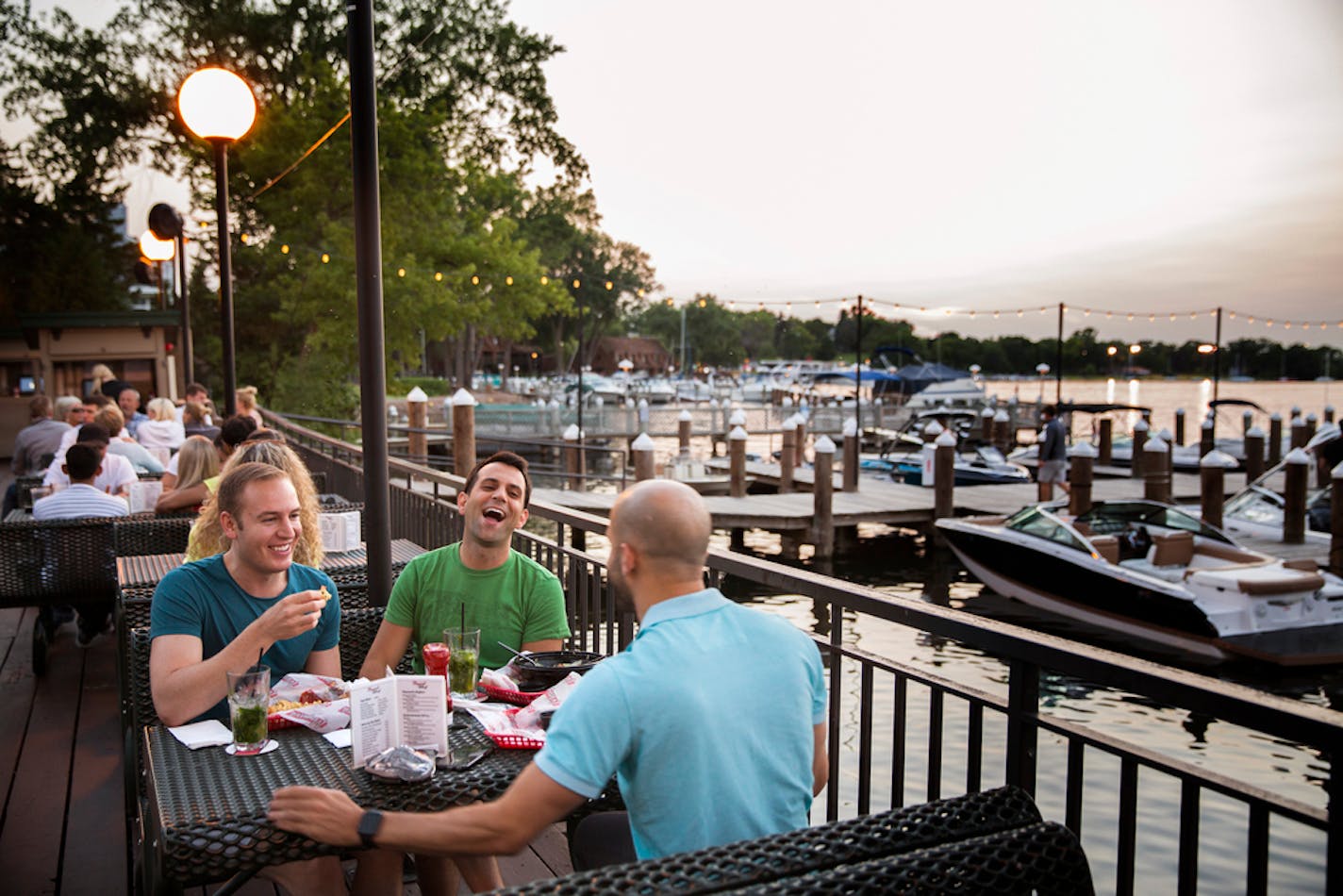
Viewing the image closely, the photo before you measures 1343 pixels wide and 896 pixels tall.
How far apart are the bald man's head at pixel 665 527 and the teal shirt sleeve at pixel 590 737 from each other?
266mm

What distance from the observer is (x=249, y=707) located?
2.30 metres

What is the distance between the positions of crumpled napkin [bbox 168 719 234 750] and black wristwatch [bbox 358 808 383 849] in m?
0.76

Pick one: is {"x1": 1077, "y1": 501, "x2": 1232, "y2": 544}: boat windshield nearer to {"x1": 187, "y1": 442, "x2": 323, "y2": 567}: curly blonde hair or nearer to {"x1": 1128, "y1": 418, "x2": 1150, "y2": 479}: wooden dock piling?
{"x1": 187, "y1": 442, "x2": 323, "y2": 567}: curly blonde hair

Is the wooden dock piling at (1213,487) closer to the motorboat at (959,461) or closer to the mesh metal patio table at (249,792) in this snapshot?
the motorboat at (959,461)

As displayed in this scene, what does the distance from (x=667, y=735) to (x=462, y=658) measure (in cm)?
108

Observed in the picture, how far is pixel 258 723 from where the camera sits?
7.63 feet

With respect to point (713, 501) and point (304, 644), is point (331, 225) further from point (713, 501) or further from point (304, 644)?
point (304, 644)

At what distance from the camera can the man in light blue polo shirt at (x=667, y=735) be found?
1742 mm

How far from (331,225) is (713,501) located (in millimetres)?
14034

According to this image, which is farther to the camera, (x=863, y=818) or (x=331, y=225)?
(x=331, y=225)

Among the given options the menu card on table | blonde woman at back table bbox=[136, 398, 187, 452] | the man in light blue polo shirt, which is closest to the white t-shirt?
blonde woman at back table bbox=[136, 398, 187, 452]

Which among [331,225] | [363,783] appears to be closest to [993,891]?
[363,783]

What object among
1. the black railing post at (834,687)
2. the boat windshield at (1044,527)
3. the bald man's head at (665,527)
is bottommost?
the boat windshield at (1044,527)

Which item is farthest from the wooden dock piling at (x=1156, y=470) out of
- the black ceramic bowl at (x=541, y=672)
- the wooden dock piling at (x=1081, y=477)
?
the black ceramic bowl at (x=541, y=672)
